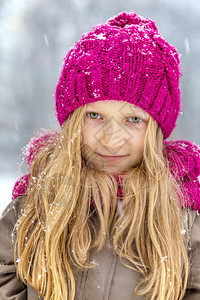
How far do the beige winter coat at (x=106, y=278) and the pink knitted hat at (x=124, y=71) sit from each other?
445mm

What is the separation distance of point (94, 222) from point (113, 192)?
136mm

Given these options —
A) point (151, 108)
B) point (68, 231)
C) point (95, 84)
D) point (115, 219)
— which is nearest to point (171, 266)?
point (115, 219)

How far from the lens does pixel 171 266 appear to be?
1.27 metres

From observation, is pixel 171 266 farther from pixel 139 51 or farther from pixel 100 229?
pixel 139 51

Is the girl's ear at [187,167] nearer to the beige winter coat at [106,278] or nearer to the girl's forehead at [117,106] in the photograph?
the beige winter coat at [106,278]

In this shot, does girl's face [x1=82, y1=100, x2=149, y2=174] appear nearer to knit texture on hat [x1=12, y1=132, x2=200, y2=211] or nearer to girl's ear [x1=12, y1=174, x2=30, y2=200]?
knit texture on hat [x1=12, y1=132, x2=200, y2=211]

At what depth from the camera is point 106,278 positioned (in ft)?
4.21

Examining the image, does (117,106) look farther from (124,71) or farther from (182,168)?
(182,168)

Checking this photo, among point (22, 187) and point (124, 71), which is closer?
point (124, 71)

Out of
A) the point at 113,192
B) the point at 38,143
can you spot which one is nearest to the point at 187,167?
the point at 113,192

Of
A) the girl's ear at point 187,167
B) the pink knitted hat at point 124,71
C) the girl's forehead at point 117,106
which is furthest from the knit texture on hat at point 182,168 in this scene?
the girl's forehead at point 117,106

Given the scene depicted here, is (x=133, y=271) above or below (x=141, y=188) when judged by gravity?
below

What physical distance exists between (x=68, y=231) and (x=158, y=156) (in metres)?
0.44

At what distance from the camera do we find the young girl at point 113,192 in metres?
1.27
